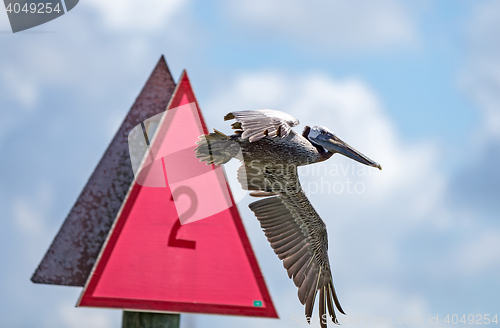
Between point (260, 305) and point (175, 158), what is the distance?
2470 millimetres

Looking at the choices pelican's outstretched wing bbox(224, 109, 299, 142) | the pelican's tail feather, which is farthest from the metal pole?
pelican's outstretched wing bbox(224, 109, 299, 142)

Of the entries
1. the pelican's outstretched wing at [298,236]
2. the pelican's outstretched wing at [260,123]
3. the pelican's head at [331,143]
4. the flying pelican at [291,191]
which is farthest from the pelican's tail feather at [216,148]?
the pelican's outstretched wing at [298,236]

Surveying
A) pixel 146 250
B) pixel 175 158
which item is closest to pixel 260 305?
pixel 146 250

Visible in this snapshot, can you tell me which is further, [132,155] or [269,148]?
[132,155]

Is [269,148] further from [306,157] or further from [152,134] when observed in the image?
[152,134]

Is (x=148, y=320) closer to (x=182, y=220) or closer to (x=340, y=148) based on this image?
(x=182, y=220)

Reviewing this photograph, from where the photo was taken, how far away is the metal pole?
815 centimetres

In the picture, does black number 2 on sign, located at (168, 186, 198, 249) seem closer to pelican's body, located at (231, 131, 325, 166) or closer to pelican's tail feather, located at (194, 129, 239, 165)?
pelican's tail feather, located at (194, 129, 239, 165)

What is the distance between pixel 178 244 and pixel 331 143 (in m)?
2.85

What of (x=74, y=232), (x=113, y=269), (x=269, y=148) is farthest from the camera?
(x=74, y=232)

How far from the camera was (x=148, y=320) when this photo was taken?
8.20 meters

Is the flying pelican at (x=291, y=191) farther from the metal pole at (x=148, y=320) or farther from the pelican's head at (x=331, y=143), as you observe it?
the metal pole at (x=148, y=320)

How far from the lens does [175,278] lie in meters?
8.43

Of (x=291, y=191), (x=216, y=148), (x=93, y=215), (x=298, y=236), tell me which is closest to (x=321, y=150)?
(x=216, y=148)
